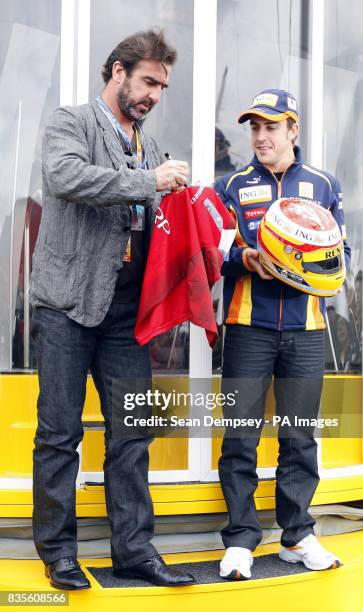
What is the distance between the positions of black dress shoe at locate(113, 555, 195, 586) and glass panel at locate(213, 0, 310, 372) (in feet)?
3.51

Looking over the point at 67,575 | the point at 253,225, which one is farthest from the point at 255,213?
the point at 67,575

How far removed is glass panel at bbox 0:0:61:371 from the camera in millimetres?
3293

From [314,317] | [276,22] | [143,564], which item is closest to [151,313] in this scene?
[314,317]

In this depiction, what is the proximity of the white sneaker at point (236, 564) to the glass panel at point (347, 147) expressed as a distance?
1212 millimetres

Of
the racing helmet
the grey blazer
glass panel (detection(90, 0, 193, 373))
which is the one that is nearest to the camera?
the grey blazer

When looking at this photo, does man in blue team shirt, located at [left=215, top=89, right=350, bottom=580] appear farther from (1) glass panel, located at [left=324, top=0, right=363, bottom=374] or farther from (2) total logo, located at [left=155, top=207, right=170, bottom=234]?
(1) glass panel, located at [left=324, top=0, right=363, bottom=374]

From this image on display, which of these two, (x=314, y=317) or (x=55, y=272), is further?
(x=314, y=317)

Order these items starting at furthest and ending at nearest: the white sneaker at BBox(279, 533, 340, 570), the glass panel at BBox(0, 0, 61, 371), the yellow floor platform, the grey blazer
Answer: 1. the glass panel at BBox(0, 0, 61, 371)
2. the white sneaker at BBox(279, 533, 340, 570)
3. the yellow floor platform
4. the grey blazer

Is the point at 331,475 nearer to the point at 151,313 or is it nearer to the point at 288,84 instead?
the point at 151,313

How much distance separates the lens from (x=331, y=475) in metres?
3.42

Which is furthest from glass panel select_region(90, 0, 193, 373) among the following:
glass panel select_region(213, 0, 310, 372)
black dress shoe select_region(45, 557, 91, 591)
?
black dress shoe select_region(45, 557, 91, 591)

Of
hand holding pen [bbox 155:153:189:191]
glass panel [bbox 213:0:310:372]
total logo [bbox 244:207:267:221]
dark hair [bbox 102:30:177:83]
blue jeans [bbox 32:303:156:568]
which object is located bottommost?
blue jeans [bbox 32:303:156:568]

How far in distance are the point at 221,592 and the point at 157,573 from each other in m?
0.24

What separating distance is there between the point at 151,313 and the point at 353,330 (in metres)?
1.48
